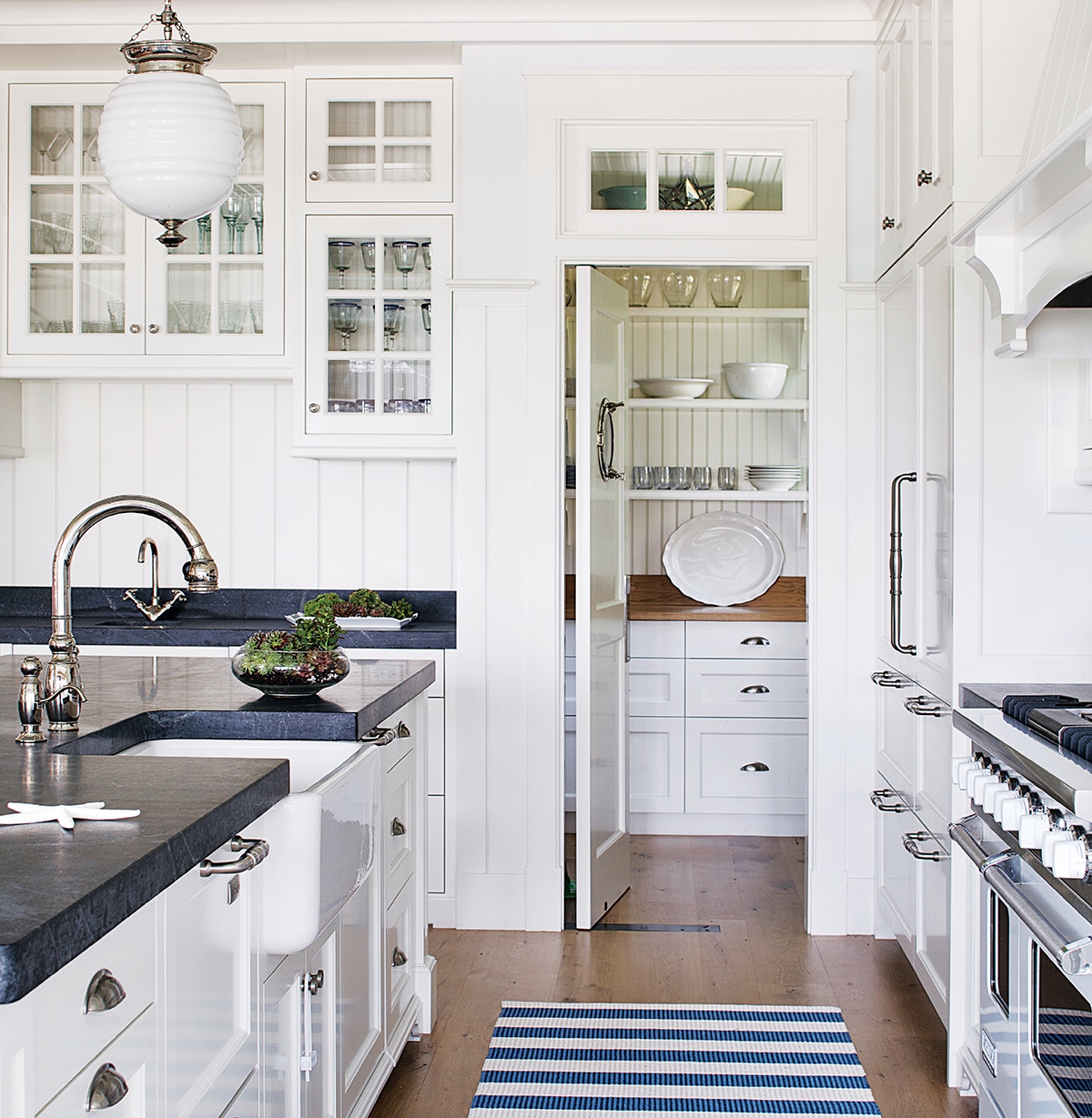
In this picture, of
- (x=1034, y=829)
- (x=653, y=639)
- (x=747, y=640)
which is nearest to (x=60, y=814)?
(x=1034, y=829)

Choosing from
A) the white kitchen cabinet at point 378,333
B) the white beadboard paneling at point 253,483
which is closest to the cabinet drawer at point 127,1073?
the white kitchen cabinet at point 378,333

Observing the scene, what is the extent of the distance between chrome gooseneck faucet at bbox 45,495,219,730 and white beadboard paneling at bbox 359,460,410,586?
6.44 feet

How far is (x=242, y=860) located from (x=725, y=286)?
3.51m

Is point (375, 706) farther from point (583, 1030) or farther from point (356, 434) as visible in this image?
point (356, 434)

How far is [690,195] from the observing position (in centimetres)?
342

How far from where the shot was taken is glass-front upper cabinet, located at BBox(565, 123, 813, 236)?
11.1 ft

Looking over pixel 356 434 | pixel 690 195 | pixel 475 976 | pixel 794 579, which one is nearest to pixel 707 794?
pixel 794 579

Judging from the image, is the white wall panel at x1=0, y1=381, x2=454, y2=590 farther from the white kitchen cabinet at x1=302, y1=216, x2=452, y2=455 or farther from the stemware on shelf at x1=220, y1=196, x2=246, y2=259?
the stemware on shelf at x1=220, y1=196, x2=246, y2=259

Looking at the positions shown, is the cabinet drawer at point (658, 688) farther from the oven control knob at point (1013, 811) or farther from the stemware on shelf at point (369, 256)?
the oven control knob at point (1013, 811)

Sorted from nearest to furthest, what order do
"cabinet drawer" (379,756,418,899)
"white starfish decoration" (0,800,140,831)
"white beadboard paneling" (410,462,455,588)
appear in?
"white starfish decoration" (0,800,140,831) < "cabinet drawer" (379,756,418,899) < "white beadboard paneling" (410,462,455,588)

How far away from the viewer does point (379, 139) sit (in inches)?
140

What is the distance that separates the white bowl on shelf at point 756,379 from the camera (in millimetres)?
4418

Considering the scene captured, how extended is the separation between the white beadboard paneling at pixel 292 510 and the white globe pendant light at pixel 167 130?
1937mm

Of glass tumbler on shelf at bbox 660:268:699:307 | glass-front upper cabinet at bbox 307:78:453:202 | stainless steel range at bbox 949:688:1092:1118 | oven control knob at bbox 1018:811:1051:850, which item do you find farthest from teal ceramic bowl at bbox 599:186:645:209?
oven control knob at bbox 1018:811:1051:850
